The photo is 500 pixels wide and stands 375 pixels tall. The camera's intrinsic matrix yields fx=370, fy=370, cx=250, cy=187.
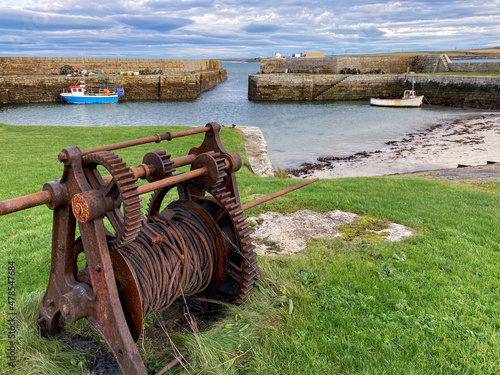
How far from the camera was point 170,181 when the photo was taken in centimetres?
301

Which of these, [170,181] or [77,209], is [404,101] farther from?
[77,209]

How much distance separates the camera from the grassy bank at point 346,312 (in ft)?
10.1

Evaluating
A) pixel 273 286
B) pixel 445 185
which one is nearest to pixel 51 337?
pixel 273 286

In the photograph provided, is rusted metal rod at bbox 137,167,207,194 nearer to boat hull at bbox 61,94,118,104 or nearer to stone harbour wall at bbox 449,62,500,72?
boat hull at bbox 61,94,118,104

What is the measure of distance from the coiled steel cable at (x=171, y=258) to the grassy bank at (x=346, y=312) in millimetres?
425

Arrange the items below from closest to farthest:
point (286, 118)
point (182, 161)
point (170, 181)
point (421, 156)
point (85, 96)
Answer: point (170, 181) → point (182, 161) → point (421, 156) → point (286, 118) → point (85, 96)

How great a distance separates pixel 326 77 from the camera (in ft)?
154

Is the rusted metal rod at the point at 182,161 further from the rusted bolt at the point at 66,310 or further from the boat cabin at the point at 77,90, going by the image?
the boat cabin at the point at 77,90

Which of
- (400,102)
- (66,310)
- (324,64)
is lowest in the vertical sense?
(66,310)

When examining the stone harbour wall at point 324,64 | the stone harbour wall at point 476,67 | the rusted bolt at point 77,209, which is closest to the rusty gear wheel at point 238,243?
the rusted bolt at point 77,209

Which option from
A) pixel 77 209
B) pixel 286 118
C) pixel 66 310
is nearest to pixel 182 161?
pixel 77 209

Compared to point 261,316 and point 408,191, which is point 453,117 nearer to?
point 408,191

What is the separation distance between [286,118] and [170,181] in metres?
31.2

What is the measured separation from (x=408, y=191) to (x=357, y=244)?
3994 mm
